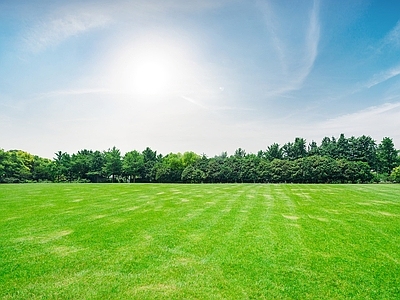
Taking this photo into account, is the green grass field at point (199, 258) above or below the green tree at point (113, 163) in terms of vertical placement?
below

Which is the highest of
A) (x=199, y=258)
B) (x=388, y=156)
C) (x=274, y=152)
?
(x=274, y=152)

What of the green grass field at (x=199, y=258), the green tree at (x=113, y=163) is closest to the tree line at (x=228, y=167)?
the green tree at (x=113, y=163)

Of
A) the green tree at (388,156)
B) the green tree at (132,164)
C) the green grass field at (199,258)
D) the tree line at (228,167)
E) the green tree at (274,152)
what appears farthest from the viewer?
the green tree at (274,152)

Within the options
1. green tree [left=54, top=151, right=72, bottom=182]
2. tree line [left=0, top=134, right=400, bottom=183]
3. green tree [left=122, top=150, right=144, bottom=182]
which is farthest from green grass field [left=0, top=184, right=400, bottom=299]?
green tree [left=54, top=151, right=72, bottom=182]

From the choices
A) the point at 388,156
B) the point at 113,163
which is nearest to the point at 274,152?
the point at 388,156

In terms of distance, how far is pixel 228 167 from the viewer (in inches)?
2717

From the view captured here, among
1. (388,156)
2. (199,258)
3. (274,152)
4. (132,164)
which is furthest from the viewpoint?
(274,152)

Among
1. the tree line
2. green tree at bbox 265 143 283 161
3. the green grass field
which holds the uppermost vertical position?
green tree at bbox 265 143 283 161

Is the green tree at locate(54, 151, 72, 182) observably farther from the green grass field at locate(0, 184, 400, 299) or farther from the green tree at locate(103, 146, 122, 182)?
the green grass field at locate(0, 184, 400, 299)

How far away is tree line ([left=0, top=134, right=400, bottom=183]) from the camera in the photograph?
60812 mm

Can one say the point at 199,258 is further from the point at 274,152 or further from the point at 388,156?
the point at 388,156

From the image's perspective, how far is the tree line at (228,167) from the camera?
200 ft

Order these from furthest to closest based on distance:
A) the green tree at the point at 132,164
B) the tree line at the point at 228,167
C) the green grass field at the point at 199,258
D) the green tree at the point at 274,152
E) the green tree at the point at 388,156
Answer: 1. the green tree at the point at 274,152
2. the green tree at the point at 132,164
3. the green tree at the point at 388,156
4. the tree line at the point at 228,167
5. the green grass field at the point at 199,258

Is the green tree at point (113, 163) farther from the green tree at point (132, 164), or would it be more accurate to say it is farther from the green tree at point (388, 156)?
the green tree at point (388, 156)
